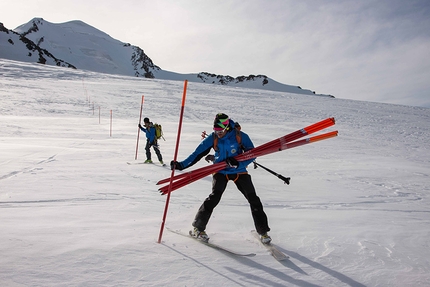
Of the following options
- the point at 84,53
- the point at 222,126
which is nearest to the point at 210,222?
the point at 222,126

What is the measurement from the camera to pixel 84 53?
116 metres

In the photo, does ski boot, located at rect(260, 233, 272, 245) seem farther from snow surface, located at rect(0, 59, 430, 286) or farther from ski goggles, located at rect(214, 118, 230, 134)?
ski goggles, located at rect(214, 118, 230, 134)

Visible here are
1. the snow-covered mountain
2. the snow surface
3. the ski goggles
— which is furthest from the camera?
the snow-covered mountain

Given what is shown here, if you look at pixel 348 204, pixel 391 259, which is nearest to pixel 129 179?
pixel 348 204

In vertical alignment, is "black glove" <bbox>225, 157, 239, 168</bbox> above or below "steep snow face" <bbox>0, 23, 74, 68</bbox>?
below

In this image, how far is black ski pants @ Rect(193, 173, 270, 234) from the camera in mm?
3600

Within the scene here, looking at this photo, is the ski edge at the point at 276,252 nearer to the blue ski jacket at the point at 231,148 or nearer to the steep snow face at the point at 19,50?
the blue ski jacket at the point at 231,148

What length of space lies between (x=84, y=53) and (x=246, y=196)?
5108 inches

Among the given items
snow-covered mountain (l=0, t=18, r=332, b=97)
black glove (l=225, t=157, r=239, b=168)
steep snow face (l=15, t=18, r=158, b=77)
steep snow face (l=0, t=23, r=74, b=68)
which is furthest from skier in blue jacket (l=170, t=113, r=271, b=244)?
steep snow face (l=15, t=18, r=158, b=77)

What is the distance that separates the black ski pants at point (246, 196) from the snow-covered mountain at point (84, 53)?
317ft

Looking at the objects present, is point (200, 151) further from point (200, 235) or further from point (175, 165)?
point (200, 235)

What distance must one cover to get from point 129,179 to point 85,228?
3.44 meters

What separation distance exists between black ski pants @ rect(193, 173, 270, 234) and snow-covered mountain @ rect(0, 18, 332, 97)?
96.6 metres

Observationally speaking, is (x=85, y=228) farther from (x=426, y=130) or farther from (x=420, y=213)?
(x=426, y=130)
